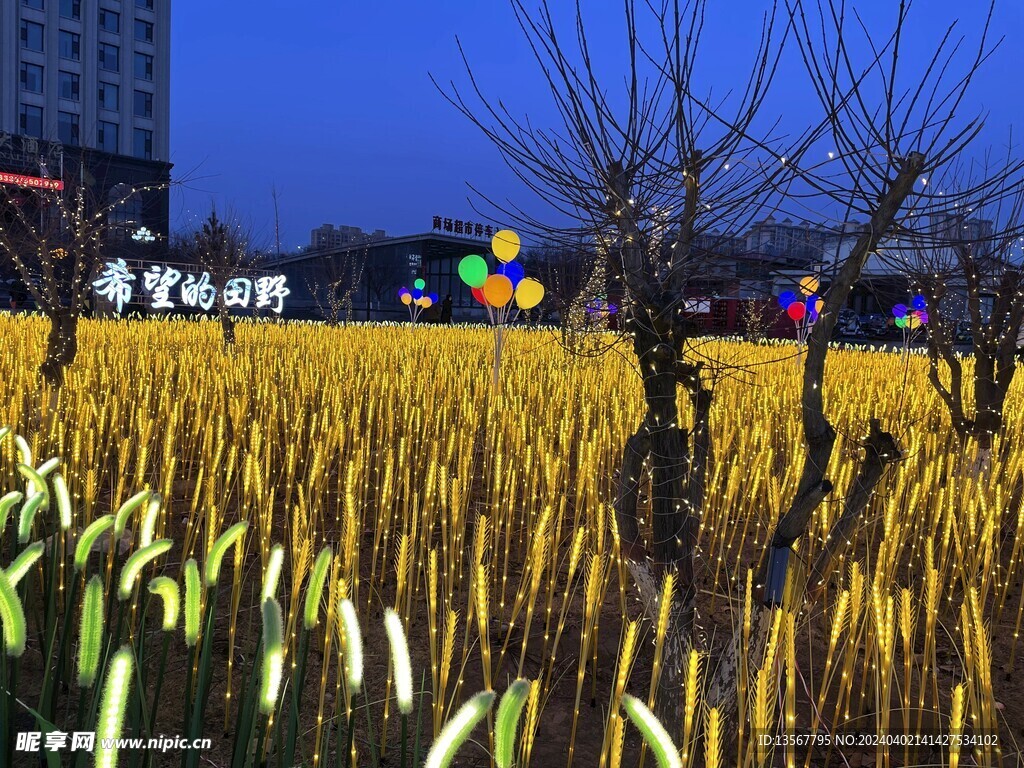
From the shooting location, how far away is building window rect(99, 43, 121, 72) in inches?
1064

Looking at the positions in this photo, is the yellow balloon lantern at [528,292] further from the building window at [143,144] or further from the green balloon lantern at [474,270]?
the building window at [143,144]

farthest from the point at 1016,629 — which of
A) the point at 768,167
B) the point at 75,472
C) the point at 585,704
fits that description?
the point at 75,472

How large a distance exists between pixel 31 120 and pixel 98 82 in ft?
8.98

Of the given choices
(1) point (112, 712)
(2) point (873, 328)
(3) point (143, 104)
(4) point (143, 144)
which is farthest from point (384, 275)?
(1) point (112, 712)

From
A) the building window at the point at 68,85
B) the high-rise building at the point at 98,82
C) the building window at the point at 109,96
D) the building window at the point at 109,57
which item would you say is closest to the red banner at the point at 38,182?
the high-rise building at the point at 98,82

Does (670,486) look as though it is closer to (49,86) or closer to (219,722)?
(219,722)

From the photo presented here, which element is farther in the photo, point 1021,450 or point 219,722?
point 1021,450

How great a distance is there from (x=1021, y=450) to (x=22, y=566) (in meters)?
3.83

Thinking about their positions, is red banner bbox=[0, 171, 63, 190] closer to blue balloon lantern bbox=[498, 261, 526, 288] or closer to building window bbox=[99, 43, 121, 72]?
blue balloon lantern bbox=[498, 261, 526, 288]

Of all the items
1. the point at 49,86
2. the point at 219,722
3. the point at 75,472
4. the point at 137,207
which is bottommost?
the point at 219,722

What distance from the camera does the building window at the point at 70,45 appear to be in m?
26.2

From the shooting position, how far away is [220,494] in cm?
293

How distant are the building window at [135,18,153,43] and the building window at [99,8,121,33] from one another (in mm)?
667

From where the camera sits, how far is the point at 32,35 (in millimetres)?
25625
